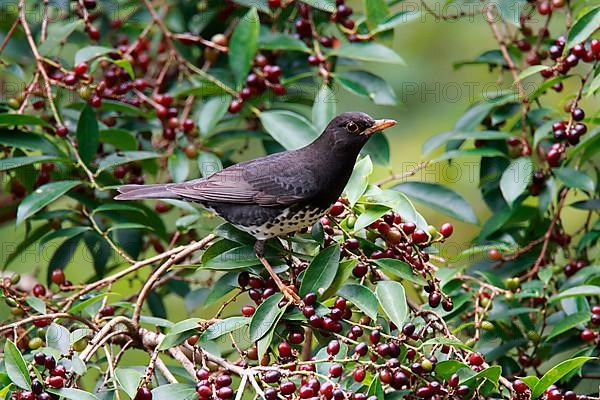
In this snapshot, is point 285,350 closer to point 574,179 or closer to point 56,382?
point 56,382

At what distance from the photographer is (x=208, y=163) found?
12.2ft

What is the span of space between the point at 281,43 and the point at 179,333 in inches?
67.1

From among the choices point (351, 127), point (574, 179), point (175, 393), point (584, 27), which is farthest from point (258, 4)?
point (175, 393)

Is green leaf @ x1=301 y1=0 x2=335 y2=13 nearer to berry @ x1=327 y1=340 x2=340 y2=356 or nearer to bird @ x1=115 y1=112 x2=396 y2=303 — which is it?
bird @ x1=115 y1=112 x2=396 y2=303

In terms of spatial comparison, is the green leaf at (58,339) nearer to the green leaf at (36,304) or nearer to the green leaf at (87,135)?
the green leaf at (36,304)

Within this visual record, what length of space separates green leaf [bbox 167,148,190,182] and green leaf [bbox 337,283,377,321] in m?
1.30

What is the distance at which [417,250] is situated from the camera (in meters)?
2.56

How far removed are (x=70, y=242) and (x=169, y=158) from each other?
1.77ft

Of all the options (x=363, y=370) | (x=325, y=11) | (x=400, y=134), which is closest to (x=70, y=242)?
(x=325, y=11)

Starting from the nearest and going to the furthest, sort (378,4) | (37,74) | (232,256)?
(232,256) < (37,74) < (378,4)

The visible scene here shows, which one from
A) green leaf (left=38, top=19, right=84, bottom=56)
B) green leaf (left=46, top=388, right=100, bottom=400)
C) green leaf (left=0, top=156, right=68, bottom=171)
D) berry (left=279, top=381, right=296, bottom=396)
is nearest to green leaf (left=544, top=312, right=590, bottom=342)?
berry (left=279, top=381, right=296, bottom=396)

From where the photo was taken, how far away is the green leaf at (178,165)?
11.9 feet

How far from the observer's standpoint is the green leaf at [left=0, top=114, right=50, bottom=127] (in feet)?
10.9

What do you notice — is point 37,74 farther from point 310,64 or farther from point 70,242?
point 310,64
